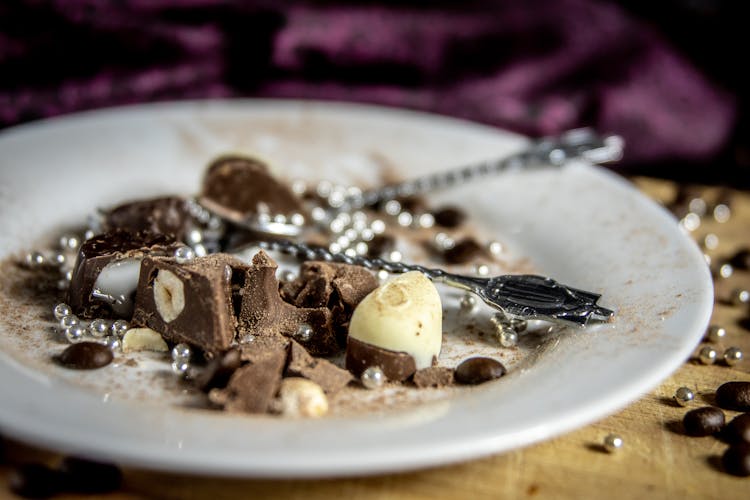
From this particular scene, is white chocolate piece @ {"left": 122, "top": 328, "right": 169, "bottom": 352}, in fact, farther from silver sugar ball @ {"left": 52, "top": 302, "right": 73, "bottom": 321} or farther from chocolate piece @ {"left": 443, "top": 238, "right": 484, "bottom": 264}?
chocolate piece @ {"left": 443, "top": 238, "right": 484, "bottom": 264}

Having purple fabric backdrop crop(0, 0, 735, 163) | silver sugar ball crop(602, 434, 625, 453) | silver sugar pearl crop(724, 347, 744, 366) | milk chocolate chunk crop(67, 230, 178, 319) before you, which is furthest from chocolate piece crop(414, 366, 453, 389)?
purple fabric backdrop crop(0, 0, 735, 163)

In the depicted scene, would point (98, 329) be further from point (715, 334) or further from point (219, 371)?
point (715, 334)

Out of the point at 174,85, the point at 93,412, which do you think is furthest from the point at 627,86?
the point at 93,412

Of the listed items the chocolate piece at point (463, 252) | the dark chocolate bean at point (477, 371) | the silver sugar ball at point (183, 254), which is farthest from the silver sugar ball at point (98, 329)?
the chocolate piece at point (463, 252)

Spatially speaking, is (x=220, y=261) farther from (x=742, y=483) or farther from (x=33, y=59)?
(x=33, y=59)

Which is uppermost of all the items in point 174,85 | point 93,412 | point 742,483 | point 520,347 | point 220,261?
point 174,85

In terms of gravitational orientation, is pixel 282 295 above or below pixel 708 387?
above
